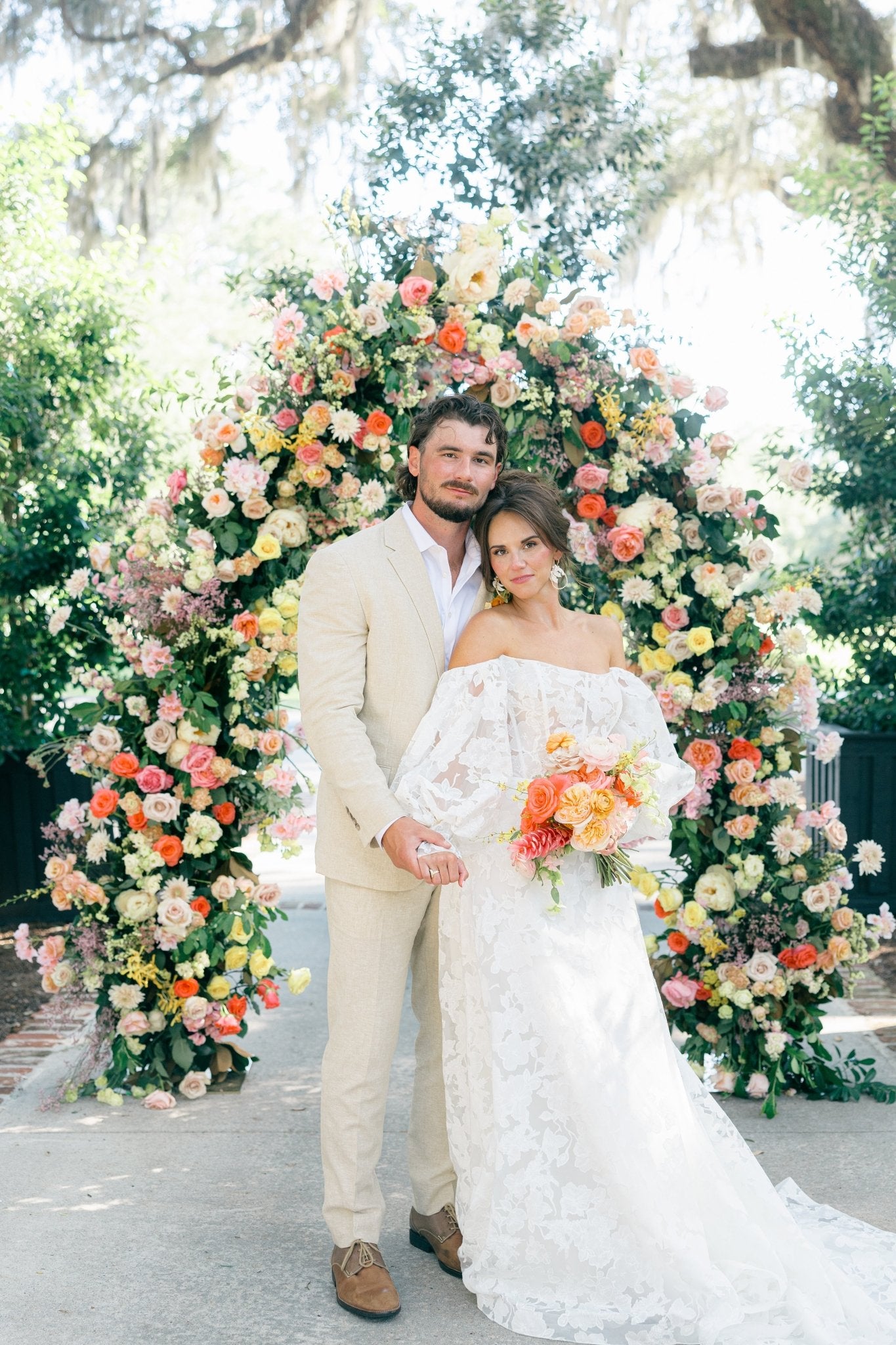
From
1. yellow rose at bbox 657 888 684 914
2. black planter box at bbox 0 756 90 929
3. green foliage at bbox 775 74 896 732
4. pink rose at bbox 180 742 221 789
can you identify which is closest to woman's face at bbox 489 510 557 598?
pink rose at bbox 180 742 221 789

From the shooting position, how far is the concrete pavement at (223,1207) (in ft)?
10.00

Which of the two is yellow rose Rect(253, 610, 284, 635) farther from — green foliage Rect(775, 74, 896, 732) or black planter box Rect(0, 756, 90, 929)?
green foliage Rect(775, 74, 896, 732)

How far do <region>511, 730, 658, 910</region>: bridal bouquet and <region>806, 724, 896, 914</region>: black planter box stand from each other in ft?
13.1

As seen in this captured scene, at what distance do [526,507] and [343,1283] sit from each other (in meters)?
1.86

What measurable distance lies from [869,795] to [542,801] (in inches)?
170

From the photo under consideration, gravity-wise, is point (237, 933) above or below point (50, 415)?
below

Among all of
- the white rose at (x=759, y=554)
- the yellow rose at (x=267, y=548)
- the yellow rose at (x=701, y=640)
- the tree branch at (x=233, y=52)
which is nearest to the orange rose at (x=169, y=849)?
the yellow rose at (x=267, y=548)

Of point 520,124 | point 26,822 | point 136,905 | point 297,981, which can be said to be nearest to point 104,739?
point 136,905

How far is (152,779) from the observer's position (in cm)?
443

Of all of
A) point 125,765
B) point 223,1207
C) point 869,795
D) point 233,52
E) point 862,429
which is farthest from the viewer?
point 233,52

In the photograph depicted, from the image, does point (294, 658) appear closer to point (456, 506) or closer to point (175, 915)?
point (175, 915)

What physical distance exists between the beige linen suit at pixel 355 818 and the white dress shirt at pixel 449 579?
0.05 metres

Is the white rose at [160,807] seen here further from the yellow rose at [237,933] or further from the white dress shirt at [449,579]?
the white dress shirt at [449,579]

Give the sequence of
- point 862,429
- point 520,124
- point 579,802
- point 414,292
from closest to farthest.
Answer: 1. point 579,802
2. point 414,292
3. point 862,429
4. point 520,124
